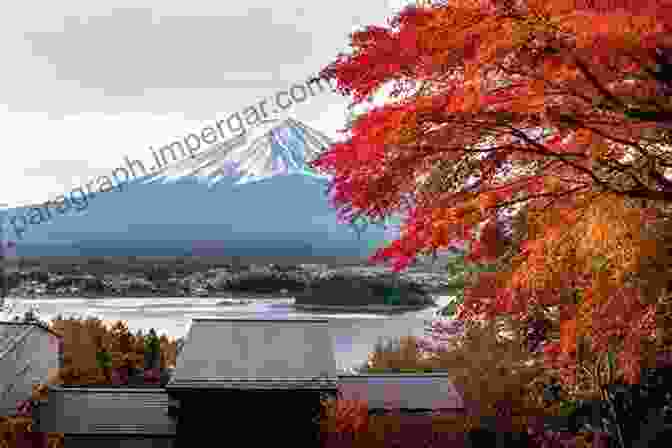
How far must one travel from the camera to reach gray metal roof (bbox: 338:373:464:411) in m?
15.4

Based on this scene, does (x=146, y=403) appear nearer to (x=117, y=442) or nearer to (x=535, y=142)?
(x=117, y=442)

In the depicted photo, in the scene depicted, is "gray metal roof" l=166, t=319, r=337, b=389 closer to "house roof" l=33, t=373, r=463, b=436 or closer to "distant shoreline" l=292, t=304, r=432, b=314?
"house roof" l=33, t=373, r=463, b=436

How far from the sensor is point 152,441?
47.2 ft

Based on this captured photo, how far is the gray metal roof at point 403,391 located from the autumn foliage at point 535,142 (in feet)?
32.7

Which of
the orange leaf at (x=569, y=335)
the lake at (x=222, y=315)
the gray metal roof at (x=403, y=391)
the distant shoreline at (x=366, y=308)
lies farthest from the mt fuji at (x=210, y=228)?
the orange leaf at (x=569, y=335)

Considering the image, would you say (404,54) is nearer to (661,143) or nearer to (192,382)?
(661,143)

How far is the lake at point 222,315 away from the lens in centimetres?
4962

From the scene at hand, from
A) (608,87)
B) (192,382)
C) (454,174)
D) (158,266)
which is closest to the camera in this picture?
(608,87)

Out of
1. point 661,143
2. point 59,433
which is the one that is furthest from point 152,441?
point 661,143

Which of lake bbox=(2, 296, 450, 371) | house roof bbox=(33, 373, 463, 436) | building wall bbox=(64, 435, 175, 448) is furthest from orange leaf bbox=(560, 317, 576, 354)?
lake bbox=(2, 296, 450, 371)

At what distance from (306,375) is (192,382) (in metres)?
2.24

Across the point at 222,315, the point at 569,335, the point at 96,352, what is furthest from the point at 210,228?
the point at 569,335

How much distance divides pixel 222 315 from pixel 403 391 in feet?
158

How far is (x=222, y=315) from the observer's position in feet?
206
